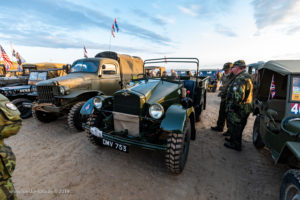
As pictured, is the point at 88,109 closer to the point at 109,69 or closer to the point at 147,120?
the point at 147,120

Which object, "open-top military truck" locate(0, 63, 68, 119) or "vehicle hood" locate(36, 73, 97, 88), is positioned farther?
"open-top military truck" locate(0, 63, 68, 119)

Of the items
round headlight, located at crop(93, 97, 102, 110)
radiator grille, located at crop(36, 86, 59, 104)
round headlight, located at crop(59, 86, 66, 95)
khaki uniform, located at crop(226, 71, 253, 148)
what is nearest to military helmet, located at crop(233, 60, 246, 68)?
khaki uniform, located at crop(226, 71, 253, 148)

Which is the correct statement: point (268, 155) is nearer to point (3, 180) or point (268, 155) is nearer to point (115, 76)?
point (3, 180)

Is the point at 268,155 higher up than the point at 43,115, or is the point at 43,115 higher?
the point at 43,115

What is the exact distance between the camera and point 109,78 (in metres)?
5.71

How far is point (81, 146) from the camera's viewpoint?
352cm

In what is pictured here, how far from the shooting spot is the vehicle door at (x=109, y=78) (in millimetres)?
5475

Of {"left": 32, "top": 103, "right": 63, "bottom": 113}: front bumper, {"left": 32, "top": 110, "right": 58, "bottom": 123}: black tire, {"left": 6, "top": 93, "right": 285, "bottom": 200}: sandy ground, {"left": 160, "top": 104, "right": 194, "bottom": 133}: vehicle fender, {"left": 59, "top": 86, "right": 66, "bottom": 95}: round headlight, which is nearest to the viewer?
{"left": 6, "top": 93, "right": 285, "bottom": 200}: sandy ground

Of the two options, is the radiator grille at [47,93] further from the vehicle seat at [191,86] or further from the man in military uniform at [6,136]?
the vehicle seat at [191,86]

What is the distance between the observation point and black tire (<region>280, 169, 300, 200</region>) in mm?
1446

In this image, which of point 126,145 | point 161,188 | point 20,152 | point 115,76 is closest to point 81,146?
point 20,152

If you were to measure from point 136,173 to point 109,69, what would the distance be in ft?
14.1

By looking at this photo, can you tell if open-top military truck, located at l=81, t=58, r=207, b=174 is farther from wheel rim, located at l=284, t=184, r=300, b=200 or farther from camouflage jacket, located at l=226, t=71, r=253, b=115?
wheel rim, located at l=284, t=184, r=300, b=200

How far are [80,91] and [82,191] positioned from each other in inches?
126
